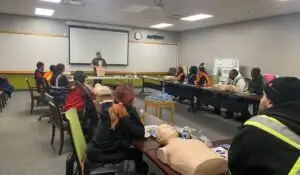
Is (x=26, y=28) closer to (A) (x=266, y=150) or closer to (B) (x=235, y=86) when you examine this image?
(B) (x=235, y=86)

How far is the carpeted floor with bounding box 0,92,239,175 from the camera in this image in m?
2.94

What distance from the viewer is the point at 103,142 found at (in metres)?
1.94

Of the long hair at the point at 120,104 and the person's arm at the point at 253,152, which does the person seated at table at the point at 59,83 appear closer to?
the long hair at the point at 120,104

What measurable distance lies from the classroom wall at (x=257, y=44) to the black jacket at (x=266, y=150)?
6578 mm

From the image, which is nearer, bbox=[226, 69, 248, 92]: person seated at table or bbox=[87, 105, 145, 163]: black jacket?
bbox=[87, 105, 145, 163]: black jacket

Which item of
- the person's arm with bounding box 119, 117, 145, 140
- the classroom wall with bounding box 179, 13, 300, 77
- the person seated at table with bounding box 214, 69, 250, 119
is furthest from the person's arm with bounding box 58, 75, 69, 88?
the classroom wall with bounding box 179, 13, 300, 77

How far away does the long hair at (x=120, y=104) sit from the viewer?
1.90 metres

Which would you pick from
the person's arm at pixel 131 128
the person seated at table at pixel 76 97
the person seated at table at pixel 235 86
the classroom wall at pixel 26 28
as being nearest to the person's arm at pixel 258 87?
the person seated at table at pixel 235 86

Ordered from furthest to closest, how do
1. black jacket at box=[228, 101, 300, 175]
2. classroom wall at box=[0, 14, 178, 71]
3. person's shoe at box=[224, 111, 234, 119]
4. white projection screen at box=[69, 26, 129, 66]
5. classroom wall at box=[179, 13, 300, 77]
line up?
white projection screen at box=[69, 26, 129, 66]
classroom wall at box=[0, 14, 178, 71]
classroom wall at box=[179, 13, 300, 77]
person's shoe at box=[224, 111, 234, 119]
black jacket at box=[228, 101, 300, 175]

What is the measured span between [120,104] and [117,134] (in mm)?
243

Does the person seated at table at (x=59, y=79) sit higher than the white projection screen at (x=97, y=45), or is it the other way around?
the white projection screen at (x=97, y=45)

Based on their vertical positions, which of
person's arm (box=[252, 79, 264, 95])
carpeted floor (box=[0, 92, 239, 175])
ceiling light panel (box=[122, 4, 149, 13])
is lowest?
carpeted floor (box=[0, 92, 239, 175])

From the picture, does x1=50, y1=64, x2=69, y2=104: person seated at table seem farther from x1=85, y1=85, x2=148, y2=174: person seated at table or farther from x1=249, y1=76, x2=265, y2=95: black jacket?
x1=249, y1=76, x2=265, y2=95: black jacket

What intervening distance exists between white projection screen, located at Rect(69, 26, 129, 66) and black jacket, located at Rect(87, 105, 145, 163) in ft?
25.7
